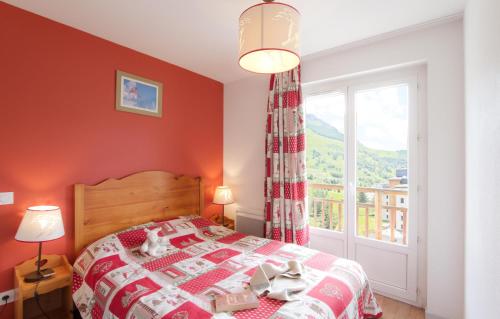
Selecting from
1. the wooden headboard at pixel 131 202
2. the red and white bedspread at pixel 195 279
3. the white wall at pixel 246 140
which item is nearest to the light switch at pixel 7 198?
the wooden headboard at pixel 131 202

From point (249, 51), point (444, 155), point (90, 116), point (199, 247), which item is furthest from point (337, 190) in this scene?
point (90, 116)

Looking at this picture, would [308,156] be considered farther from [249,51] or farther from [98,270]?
[98,270]

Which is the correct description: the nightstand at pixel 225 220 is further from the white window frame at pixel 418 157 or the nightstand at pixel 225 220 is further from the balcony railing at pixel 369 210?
the white window frame at pixel 418 157

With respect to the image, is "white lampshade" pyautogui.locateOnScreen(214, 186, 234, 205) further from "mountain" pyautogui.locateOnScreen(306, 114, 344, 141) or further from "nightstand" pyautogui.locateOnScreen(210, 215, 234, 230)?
"mountain" pyautogui.locateOnScreen(306, 114, 344, 141)

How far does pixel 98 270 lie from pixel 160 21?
2092mm

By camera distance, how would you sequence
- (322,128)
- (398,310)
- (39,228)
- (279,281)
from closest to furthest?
(279,281)
(39,228)
(398,310)
(322,128)

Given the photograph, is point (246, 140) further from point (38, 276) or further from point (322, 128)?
point (38, 276)

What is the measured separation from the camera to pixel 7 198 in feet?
6.23

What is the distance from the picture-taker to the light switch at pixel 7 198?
1.88m

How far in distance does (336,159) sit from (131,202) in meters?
2.33

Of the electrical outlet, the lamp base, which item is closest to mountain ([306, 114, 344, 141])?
the lamp base

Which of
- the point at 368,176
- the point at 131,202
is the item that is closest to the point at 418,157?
the point at 368,176

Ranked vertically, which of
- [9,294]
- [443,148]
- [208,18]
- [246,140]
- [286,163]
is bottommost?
[9,294]

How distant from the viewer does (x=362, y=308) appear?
5.76 ft
